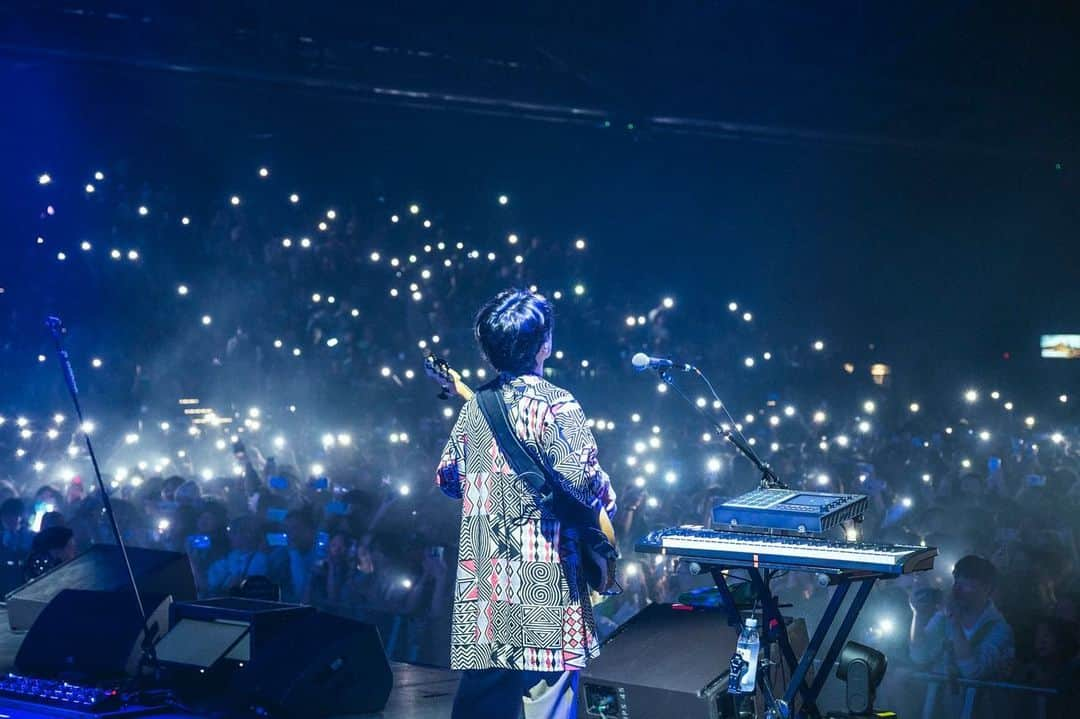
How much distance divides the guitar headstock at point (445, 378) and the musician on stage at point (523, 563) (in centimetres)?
44

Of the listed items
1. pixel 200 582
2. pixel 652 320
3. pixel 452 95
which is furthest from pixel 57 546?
pixel 652 320

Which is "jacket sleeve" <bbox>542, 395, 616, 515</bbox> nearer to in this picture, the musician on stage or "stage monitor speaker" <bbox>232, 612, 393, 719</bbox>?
the musician on stage

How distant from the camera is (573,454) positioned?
7.57 feet

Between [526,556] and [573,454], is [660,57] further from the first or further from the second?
[526,556]

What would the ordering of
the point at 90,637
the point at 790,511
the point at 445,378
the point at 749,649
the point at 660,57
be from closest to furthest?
the point at 790,511, the point at 749,649, the point at 445,378, the point at 90,637, the point at 660,57

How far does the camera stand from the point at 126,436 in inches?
509

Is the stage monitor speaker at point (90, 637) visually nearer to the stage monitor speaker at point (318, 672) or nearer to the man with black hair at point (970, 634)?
the stage monitor speaker at point (318, 672)

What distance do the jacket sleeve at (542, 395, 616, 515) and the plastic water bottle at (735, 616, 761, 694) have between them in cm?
74

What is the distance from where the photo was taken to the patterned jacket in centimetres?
226

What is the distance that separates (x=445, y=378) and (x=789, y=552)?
117 cm

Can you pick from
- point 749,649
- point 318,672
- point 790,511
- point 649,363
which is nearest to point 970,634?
point 749,649

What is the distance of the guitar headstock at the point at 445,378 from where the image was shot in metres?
2.87

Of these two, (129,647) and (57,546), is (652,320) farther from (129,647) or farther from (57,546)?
(129,647)

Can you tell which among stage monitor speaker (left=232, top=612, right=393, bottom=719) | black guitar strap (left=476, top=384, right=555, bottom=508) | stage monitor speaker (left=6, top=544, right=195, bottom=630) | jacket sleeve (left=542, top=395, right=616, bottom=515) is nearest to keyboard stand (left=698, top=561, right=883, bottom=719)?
jacket sleeve (left=542, top=395, right=616, bottom=515)
